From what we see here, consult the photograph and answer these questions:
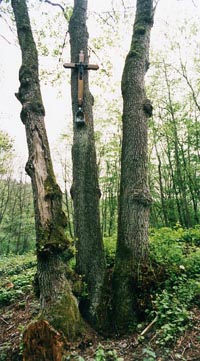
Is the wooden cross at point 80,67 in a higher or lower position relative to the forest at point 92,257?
higher

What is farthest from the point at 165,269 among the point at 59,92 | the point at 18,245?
the point at 18,245

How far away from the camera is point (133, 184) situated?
4426mm

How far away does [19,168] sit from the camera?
30.1m

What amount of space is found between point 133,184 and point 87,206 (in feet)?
2.63

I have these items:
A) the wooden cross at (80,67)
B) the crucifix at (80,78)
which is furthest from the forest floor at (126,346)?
the wooden cross at (80,67)

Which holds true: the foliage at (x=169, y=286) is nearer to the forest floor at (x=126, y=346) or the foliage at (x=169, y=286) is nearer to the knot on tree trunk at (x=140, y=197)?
the forest floor at (x=126, y=346)

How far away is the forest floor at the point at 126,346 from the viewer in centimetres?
315

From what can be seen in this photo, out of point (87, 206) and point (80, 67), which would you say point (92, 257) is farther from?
point (80, 67)

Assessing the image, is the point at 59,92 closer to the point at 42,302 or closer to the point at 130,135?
the point at 130,135

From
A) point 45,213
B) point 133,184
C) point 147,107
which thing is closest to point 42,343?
point 45,213

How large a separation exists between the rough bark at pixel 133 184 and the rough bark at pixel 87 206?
0.32 metres

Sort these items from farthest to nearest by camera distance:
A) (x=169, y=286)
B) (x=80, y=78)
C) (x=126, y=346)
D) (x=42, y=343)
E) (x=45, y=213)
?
(x=80, y=78) → (x=169, y=286) → (x=45, y=213) → (x=126, y=346) → (x=42, y=343)

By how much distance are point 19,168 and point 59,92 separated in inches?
910

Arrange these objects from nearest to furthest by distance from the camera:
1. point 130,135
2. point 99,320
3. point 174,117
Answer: point 99,320 < point 130,135 < point 174,117
